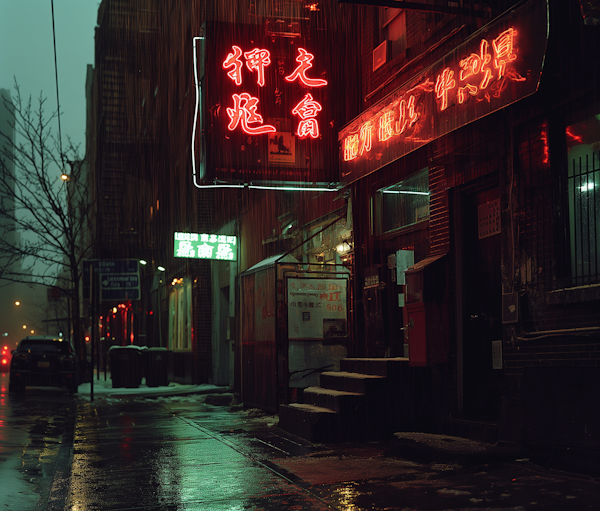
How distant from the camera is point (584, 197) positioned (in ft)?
22.5

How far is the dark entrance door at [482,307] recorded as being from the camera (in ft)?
27.8

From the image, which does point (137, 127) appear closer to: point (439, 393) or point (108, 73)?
point (108, 73)

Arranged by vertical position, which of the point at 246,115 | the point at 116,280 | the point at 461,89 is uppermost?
the point at 246,115

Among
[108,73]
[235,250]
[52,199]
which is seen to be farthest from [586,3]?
[108,73]

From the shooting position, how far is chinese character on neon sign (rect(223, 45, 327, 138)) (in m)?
11.5

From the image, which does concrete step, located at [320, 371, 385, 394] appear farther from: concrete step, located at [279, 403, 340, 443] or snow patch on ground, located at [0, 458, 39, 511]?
snow patch on ground, located at [0, 458, 39, 511]

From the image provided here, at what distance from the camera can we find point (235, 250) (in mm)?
20406

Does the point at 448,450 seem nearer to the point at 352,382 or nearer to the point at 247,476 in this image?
the point at 247,476

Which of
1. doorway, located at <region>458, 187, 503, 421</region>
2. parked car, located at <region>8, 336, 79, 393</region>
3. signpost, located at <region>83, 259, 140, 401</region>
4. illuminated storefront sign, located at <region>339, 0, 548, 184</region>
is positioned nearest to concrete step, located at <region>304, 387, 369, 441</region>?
doorway, located at <region>458, 187, 503, 421</region>

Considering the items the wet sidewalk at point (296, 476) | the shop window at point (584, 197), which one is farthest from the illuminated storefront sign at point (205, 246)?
the shop window at point (584, 197)

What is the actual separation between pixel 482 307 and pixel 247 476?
3.61 meters

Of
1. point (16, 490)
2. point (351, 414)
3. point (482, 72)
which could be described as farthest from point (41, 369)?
point (482, 72)

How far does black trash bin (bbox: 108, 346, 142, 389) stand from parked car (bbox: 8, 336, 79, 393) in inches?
53.6

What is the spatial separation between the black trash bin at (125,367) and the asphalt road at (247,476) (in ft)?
34.2
